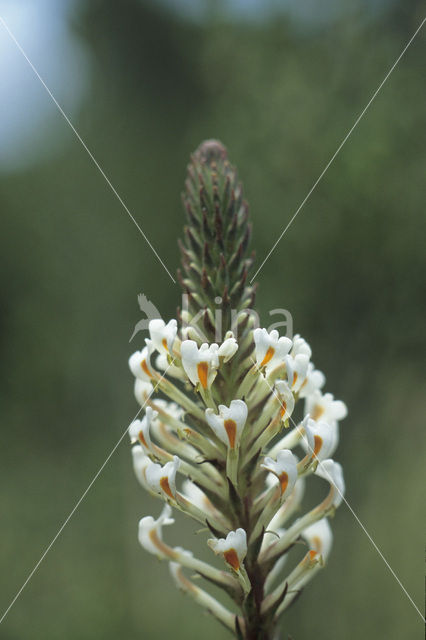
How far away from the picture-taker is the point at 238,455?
2.55 m

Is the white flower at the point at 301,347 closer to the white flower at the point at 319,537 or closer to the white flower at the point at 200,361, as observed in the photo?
the white flower at the point at 200,361

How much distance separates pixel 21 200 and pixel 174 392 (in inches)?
329

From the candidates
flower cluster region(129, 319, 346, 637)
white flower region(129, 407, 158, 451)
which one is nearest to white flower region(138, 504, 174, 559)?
flower cluster region(129, 319, 346, 637)

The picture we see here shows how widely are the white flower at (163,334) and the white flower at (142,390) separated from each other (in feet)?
0.86

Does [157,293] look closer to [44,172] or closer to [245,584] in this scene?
[44,172]

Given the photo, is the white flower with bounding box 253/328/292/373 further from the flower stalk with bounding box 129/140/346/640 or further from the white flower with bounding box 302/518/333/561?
the white flower with bounding box 302/518/333/561

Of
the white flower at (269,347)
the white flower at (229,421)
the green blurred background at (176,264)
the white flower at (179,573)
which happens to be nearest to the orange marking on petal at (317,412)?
the white flower at (269,347)

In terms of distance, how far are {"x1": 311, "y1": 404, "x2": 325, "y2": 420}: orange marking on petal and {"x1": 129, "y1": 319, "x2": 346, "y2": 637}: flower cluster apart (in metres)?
0.10

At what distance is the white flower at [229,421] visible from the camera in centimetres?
239

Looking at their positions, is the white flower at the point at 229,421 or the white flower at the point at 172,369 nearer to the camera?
the white flower at the point at 229,421

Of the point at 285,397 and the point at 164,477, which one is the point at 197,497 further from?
the point at 285,397

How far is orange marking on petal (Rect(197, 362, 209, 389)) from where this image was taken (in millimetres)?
2473

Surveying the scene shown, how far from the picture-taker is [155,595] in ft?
21.9

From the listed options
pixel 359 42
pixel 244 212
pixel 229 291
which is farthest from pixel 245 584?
pixel 359 42
